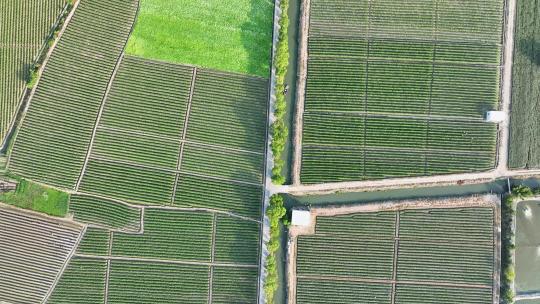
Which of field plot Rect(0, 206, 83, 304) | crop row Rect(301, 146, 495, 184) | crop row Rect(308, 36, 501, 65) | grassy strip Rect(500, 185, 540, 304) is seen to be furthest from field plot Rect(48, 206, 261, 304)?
grassy strip Rect(500, 185, 540, 304)

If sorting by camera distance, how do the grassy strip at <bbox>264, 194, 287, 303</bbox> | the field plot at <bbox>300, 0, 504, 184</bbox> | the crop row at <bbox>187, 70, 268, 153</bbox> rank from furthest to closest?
Result: the crop row at <bbox>187, 70, 268, 153</bbox> < the field plot at <bbox>300, 0, 504, 184</bbox> < the grassy strip at <bbox>264, 194, 287, 303</bbox>

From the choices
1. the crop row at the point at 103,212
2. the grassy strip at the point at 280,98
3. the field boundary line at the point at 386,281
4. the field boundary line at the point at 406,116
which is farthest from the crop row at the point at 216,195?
the field boundary line at the point at 406,116

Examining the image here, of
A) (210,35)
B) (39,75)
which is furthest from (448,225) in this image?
(39,75)

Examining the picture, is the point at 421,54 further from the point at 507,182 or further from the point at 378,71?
the point at 507,182

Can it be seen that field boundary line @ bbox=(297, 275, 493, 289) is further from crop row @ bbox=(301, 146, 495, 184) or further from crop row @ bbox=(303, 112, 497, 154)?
crop row @ bbox=(303, 112, 497, 154)

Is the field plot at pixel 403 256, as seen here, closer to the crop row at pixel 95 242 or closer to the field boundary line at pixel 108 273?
the field boundary line at pixel 108 273

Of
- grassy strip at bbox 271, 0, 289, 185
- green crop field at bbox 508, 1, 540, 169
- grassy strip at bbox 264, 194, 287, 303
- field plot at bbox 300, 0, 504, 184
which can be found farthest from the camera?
field plot at bbox 300, 0, 504, 184
